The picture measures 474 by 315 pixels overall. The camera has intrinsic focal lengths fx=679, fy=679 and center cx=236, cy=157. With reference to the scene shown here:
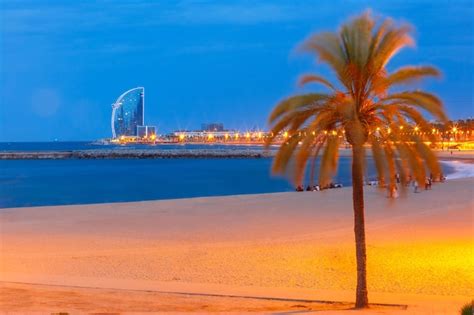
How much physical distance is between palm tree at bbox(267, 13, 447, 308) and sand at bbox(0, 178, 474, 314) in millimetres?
1106

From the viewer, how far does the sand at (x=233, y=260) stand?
11469 mm

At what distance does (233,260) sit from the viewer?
15930 millimetres

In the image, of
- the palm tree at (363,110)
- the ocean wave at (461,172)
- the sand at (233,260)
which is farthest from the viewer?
the ocean wave at (461,172)

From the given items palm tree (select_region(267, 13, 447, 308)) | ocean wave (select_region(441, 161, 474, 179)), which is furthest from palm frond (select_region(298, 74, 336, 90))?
ocean wave (select_region(441, 161, 474, 179))

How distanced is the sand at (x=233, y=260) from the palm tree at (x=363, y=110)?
1.11 m

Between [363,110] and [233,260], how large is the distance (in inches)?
270

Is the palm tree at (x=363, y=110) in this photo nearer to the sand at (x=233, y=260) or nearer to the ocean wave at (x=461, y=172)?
the sand at (x=233, y=260)

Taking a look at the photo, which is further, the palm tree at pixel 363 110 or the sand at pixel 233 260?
the sand at pixel 233 260

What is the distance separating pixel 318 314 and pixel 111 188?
54.2 metres

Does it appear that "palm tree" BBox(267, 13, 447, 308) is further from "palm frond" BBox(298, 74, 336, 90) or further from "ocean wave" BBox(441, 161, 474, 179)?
"ocean wave" BBox(441, 161, 474, 179)

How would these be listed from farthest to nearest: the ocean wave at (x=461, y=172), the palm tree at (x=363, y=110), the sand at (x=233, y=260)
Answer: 1. the ocean wave at (x=461, y=172)
2. the sand at (x=233, y=260)
3. the palm tree at (x=363, y=110)

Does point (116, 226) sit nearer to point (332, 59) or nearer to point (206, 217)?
point (206, 217)

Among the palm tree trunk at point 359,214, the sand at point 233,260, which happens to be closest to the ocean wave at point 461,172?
the sand at point 233,260

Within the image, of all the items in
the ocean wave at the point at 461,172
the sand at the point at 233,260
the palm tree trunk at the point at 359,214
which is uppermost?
the palm tree trunk at the point at 359,214
